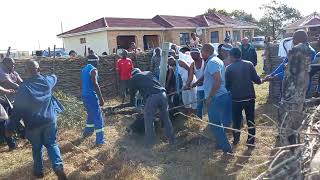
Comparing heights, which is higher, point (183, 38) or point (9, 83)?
point (183, 38)

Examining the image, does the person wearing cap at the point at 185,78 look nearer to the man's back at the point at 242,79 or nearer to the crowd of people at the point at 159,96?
the crowd of people at the point at 159,96

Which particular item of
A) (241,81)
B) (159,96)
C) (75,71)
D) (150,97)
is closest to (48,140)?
(150,97)

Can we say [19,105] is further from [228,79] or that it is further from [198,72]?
[198,72]

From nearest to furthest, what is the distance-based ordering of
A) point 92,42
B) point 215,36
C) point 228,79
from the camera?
point 228,79 < point 92,42 < point 215,36

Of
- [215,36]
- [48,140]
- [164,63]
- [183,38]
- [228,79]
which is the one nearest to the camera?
[48,140]

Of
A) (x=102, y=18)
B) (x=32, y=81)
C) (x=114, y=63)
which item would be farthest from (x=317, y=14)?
(x=32, y=81)

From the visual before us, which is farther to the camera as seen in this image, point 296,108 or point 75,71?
point 75,71

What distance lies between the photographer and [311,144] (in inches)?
106

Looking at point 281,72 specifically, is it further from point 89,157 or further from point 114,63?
point 114,63

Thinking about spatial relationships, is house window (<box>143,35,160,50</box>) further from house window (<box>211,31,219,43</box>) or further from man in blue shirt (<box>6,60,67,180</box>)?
man in blue shirt (<box>6,60,67,180</box>)

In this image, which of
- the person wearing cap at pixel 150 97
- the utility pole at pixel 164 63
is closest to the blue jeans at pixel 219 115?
the person wearing cap at pixel 150 97

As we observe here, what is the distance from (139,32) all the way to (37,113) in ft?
100

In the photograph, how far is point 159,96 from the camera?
702cm

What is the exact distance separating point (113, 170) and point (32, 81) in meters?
1.79
